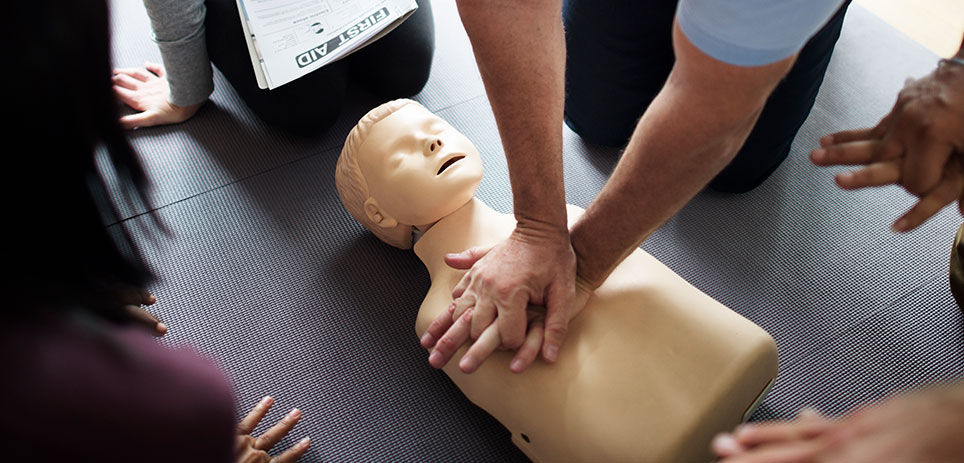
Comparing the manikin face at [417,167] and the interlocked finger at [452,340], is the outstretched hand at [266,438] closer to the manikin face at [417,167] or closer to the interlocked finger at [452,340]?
the interlocked finger at [452,340]

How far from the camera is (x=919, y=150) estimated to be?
2.86 ft

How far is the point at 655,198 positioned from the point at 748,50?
251mm

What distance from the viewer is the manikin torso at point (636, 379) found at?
0.93m

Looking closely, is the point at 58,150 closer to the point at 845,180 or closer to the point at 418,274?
the point at 845,180

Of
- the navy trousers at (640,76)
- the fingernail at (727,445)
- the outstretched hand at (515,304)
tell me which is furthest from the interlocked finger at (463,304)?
the navy trousers at (640,76)

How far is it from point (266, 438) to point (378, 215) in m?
0.47

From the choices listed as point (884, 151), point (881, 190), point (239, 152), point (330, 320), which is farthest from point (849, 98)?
point (239, 152)

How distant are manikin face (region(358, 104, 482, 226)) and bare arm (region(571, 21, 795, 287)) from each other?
11.6 inches

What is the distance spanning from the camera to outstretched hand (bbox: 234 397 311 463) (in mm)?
1053

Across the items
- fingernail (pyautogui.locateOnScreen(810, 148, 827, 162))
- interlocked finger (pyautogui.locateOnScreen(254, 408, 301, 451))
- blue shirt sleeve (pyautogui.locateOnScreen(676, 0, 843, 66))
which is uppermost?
blue shirt sleeve (pyautogui.locateOnScreen(676, 0, 843, 66))

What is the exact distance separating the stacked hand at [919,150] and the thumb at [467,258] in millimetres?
545

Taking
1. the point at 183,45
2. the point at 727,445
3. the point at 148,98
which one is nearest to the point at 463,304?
the point at 727,445

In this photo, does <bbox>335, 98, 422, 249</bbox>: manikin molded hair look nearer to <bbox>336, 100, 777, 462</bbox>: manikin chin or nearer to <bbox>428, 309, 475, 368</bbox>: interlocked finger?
<bbox>336, 100, 777, 462</bbox>: manikin chin

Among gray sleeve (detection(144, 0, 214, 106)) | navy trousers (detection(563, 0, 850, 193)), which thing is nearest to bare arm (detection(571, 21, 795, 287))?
navy trousers (detection(563, 0, 850, 193))
